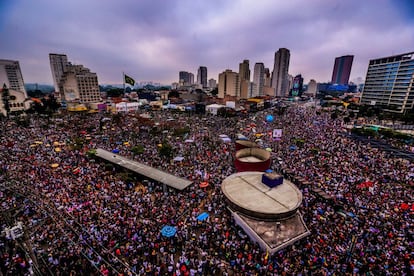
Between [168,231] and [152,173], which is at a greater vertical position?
[152,173]

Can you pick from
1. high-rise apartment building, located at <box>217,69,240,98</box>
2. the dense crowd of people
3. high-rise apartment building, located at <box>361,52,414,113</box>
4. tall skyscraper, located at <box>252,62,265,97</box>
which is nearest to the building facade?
the dense crowd of people

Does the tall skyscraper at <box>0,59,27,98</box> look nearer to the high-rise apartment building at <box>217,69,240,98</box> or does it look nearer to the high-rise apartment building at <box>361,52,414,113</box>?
the high-rise apartment building at <box>217,69,240,98</box>

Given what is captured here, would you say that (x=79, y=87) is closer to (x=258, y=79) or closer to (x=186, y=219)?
(x=186, y=219)

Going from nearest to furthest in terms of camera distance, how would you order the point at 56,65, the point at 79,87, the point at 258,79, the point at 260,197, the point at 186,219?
the point at 186,219 < the point at 260,197 < the point at 79,87 < the point at 56,65 < the point at 258,79

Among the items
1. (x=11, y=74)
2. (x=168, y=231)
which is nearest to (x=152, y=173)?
(x=168, y=231)

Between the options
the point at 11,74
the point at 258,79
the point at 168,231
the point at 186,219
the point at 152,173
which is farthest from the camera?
the point at 258,79

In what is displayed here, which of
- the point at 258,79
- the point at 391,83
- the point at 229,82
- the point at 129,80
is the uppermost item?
the point at 258,79

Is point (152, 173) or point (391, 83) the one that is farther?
point (391, 83)
